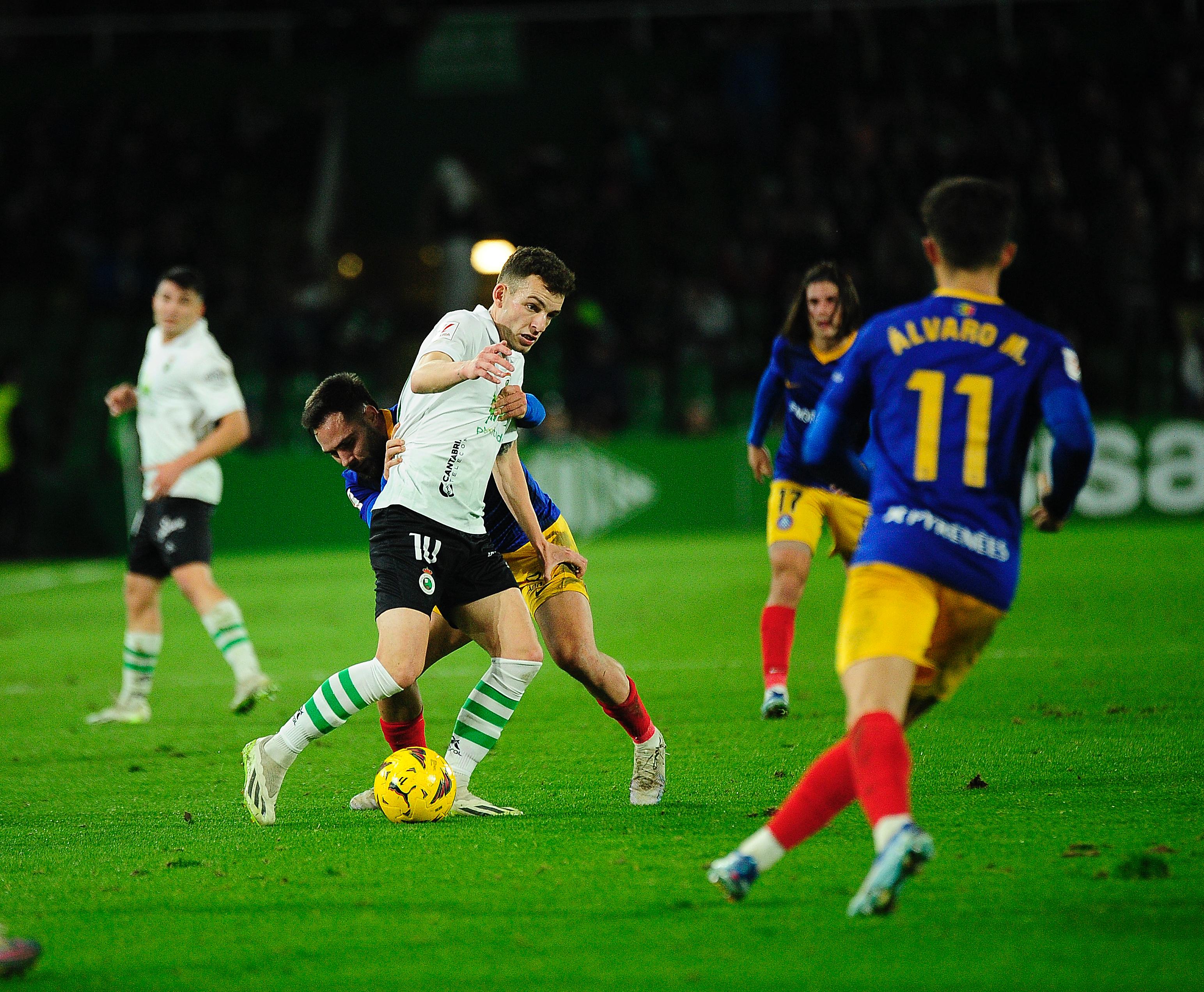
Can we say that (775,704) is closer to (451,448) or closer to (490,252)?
(451,448)

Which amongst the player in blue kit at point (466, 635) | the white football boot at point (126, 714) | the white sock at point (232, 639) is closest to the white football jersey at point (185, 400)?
the white sock at point (232, 639)

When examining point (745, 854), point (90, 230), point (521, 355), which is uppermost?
point (90, 230)

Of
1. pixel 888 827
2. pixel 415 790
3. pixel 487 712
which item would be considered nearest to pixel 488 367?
pixel 487 712

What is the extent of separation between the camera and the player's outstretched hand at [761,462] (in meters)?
7.57

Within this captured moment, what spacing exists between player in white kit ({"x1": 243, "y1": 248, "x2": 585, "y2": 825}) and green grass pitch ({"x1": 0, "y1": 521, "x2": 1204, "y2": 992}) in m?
0.44

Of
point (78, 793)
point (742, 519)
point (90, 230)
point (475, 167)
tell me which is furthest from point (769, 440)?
point (78, 793)

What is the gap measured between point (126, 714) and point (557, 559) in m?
3.61

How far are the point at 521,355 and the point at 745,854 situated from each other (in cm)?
226

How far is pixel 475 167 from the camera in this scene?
24.1 m

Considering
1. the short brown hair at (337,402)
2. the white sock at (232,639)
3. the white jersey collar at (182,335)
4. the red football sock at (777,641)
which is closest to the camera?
the short brown hair at (337,402)

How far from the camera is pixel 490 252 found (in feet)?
73.2

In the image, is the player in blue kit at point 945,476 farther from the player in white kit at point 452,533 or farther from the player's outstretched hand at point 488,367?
the player in white kit at point 452,533

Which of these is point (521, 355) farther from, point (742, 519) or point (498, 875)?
point (742, 519)

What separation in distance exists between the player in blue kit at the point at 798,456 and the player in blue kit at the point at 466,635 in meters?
1.92
